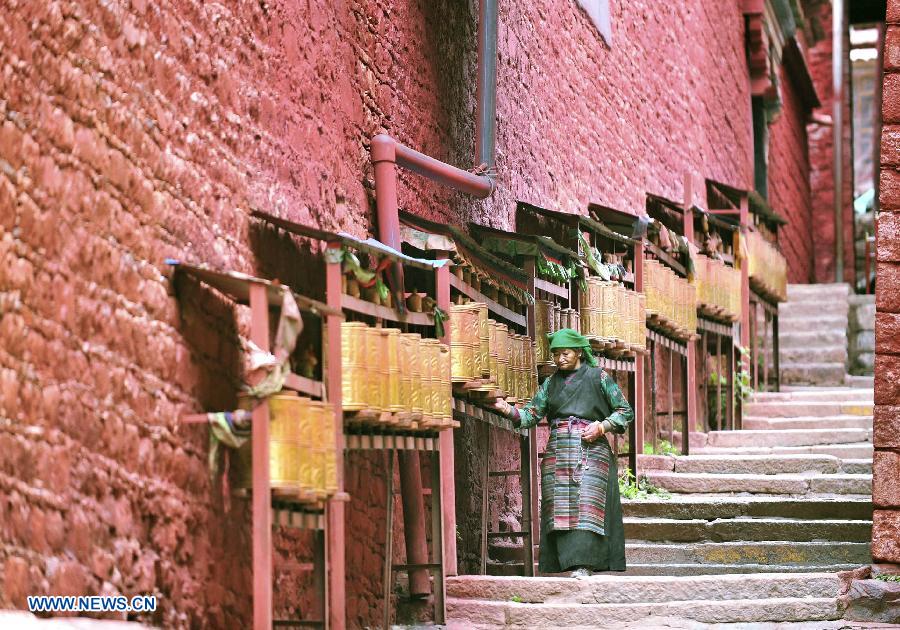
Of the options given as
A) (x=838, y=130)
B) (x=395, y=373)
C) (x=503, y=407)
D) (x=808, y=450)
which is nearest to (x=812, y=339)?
(x=808, y=450)

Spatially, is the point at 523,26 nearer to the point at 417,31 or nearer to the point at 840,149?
the point at 417,31

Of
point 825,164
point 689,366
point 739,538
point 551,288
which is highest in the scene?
point 825,164

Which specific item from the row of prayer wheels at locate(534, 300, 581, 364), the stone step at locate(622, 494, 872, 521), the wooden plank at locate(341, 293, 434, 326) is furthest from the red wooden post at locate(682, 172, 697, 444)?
the wooden plank at locate(341, 293, 434, 326)

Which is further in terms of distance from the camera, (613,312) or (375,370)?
(613,312)

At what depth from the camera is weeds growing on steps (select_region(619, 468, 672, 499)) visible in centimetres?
1184

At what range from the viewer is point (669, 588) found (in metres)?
8.90

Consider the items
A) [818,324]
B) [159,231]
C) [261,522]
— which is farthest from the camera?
[818,324]

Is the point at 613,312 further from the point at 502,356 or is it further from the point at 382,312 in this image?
the point at 382,312

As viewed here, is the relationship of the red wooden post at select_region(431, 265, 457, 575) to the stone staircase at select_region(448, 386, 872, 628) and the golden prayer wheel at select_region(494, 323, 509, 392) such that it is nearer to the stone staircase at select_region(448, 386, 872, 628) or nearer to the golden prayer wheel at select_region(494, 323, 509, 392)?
the stone staircase at select_region(448, 386, 872, 628)

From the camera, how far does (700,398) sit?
15031mm

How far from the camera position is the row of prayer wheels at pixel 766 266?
1595 cm

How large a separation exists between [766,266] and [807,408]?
8.13ft

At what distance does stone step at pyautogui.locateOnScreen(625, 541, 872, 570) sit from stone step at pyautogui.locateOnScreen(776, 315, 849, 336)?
7.94m

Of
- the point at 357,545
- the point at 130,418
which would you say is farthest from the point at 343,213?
the point at 130,418
